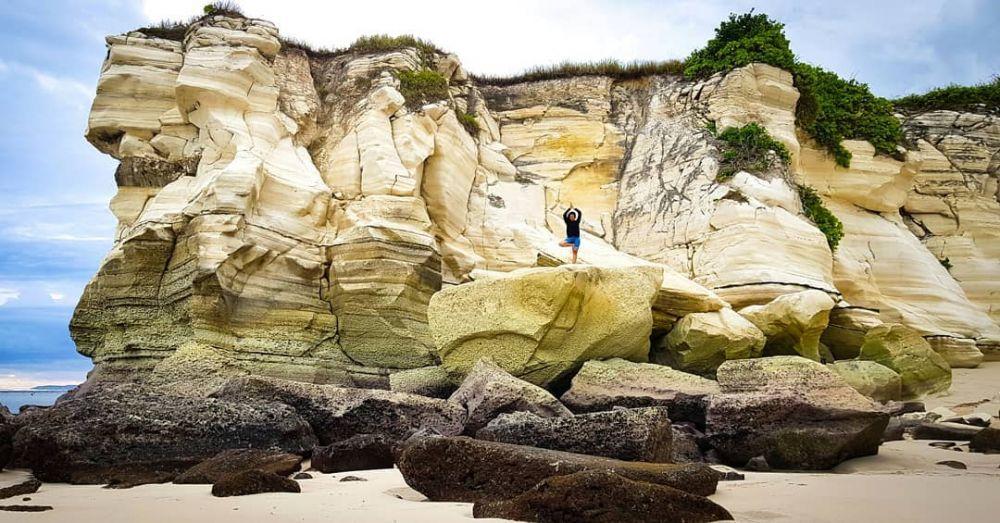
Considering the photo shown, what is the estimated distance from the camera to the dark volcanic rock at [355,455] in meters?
6.28

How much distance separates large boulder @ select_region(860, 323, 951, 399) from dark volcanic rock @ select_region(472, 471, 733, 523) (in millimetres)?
10242

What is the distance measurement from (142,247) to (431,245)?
16.1 ft

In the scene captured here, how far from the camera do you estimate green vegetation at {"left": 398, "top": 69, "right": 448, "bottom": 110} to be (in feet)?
52.1

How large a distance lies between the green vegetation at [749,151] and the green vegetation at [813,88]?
2.00 meters

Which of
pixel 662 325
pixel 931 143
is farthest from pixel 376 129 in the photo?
pixel 931 143

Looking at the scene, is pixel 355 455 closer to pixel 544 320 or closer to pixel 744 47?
pixel 544 320

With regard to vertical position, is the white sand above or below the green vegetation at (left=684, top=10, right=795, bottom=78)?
below

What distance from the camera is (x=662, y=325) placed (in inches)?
481

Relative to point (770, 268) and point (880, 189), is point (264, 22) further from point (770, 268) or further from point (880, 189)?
point (880, 189)

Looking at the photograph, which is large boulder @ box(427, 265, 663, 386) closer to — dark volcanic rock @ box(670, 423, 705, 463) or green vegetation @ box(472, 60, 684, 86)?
dark volcanic rock @ box(670, 423, 705, 463)

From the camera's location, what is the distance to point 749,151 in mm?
16203

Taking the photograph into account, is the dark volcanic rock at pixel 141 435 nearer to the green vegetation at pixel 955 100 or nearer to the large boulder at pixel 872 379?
the large boulder at pixel 872 379

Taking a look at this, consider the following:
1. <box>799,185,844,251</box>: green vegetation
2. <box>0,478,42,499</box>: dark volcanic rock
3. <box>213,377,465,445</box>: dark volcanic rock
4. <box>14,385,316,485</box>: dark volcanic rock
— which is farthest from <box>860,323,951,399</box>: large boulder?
<box>0,478,42,499</box>: dark volcanic rock

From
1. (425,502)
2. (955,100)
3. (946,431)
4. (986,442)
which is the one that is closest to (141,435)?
(425,502)
